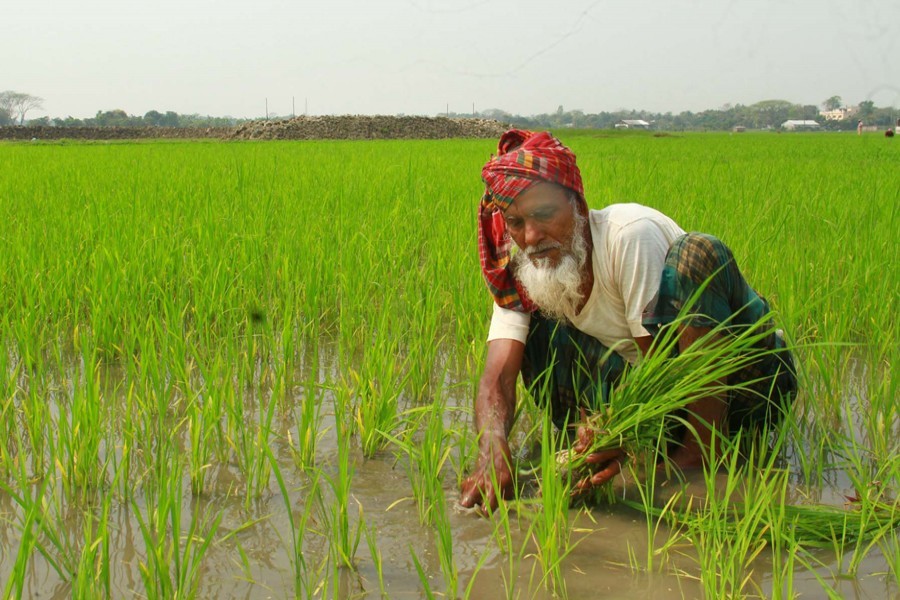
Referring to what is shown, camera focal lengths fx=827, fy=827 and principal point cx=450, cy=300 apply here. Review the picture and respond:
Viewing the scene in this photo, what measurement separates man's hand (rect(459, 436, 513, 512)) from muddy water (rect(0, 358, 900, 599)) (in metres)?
0.04

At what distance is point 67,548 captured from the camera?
1558 mm

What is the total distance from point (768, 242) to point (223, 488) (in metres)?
2.59

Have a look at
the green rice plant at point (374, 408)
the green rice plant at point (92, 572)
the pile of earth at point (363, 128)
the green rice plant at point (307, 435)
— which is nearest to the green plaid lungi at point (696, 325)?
the green rice plant at point (374, 408)

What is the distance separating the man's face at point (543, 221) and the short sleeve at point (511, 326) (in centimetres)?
21

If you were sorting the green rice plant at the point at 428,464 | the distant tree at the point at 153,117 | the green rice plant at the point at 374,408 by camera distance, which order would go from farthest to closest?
the distant tree at the point at 153,117, the green rice plant at the point at 374,408, the green rice plant at the point at 428,464

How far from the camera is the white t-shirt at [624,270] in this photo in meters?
1.88

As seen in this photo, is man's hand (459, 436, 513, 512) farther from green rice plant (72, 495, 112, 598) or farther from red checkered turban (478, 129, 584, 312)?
green rice plant (72, 495, 112, 598)

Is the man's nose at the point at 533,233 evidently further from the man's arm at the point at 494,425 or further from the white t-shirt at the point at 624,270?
the man's arm at the point at 494,425

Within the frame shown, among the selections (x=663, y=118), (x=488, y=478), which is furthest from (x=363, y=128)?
(x=488, y=478)

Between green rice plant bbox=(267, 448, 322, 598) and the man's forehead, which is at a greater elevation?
the man's forehead

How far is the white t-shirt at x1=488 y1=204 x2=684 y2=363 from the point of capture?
1.88m

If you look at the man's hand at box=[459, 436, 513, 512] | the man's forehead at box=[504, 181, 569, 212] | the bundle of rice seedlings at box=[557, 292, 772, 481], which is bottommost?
the man's hand at box=[459, 436, 513, 512]

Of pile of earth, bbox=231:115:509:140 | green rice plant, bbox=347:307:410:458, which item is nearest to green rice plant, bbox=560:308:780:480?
green rice plant, bbox=347:307:410:458

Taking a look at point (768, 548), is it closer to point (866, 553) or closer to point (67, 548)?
point (866, 553)
